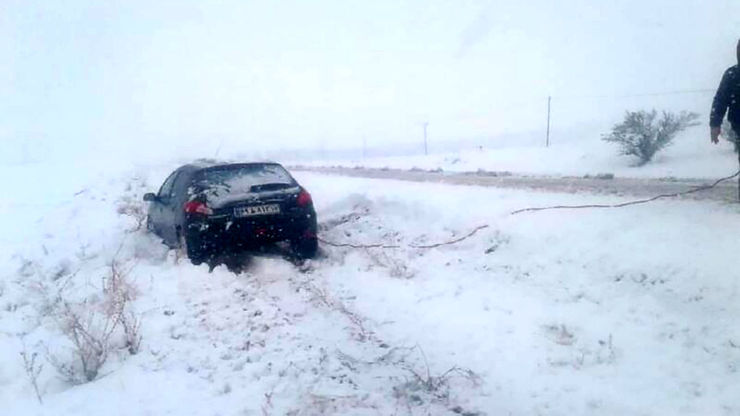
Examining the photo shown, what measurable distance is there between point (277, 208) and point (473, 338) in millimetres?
3372

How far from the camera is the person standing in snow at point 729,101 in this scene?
652 cm

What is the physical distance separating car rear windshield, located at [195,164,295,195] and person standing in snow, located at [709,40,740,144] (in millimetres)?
5394

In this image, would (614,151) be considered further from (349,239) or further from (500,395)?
(500,395)

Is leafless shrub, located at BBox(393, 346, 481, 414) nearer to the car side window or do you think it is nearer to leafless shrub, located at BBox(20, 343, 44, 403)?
leafless shrub, located at BBox(20, 343, 44, 403)

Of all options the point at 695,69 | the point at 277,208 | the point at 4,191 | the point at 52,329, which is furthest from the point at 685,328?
the point at 695,69

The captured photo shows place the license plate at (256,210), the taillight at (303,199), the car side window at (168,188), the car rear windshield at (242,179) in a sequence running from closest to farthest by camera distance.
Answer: the license plate at (256,210)
the car rear windshield at (242,179)
the taillight at (303,199)
the car side window at (168,188)

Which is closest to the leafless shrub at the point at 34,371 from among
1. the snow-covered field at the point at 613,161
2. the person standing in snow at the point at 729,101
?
the person standing in snow at the point at 729,101

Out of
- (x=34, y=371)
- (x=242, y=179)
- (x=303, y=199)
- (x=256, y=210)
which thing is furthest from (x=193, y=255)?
(x=34, y=371)

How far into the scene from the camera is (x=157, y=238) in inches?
354

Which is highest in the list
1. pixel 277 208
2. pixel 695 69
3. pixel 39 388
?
pixel 695 69

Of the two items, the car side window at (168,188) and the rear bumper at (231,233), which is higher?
the car side window at (168,188)

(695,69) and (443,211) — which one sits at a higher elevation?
(695,69)

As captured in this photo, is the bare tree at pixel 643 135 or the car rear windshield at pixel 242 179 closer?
the car rear windshield at pixel 242 179

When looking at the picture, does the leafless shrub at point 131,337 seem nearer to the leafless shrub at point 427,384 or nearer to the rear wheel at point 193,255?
the rear wheel at point 193,255
